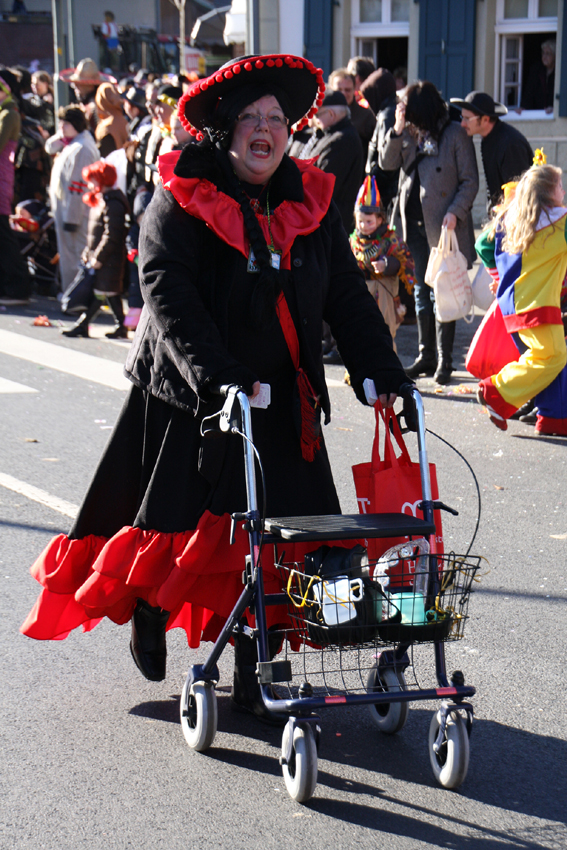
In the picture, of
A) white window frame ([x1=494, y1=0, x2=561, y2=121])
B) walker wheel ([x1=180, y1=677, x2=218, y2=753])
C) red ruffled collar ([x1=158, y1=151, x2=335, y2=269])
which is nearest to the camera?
walker wheel ([x1=180, y1=677, x2=218, y2=753])

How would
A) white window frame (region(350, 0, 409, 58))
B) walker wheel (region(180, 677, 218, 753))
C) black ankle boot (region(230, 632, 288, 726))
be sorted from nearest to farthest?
walker wheel (region(180, 677, 218, 753)), black ankle boot (region(230, 632, 288, 726)), white window frame (region(350, 0, 409, 58))

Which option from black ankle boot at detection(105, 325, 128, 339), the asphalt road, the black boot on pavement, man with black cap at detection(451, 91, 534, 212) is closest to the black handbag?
black ankle boot at detection(105, 325, 128, 339)

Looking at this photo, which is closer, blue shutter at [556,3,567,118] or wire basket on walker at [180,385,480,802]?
wire basket on walker at [180,385,480,802]

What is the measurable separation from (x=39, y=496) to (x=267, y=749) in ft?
9.36

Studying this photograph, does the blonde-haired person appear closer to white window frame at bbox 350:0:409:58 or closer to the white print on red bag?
the white print on red bag

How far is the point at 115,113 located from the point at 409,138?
5.06 meters

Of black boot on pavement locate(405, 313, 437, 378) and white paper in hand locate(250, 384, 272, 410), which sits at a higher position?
white paper in hand locate(250, 384, 272, 410)

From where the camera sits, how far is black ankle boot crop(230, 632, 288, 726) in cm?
352

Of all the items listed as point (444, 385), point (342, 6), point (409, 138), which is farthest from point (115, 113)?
point (342, 6)

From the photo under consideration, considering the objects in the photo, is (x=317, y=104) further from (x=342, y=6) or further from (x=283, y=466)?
(x=342, y=6)

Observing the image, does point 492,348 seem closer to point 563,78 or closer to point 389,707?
point 389,707

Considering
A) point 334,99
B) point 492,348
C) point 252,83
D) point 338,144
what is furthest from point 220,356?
point 334,99

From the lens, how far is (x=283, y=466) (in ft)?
11.6

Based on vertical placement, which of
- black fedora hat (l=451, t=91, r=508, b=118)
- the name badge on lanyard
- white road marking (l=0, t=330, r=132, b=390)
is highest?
black fedora hat (l=451, t=91, r=508, b=118)
